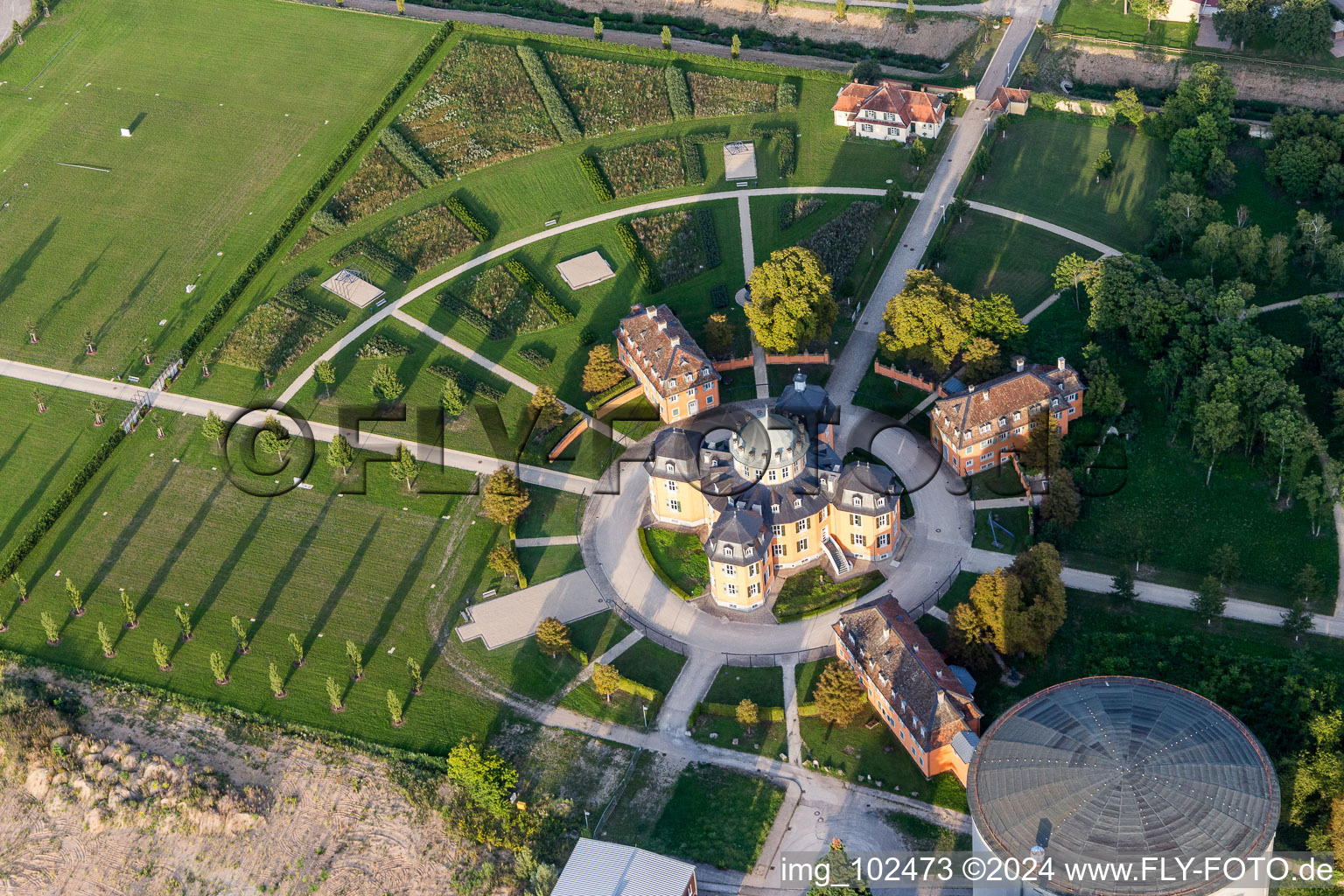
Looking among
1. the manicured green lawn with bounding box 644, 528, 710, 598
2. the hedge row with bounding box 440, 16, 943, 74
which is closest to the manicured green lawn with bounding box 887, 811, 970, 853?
the manicured green lawn with bounding box 644, 528, 710, 598

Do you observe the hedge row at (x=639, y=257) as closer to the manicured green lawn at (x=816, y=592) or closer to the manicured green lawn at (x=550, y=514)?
the manicured green lawn at (x=550, y=514)

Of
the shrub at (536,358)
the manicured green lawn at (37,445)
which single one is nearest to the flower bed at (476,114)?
the shrub at (536,358)

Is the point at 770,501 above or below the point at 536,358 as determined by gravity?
below

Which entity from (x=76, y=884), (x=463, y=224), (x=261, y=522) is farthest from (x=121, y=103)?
(x=76, y=884)

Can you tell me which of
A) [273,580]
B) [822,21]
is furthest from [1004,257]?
[273,580]

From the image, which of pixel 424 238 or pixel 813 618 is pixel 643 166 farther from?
pixel 813 618

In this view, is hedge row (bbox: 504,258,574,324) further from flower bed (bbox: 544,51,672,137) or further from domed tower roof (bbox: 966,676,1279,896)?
domed tower roof (bbox: 966,676,1279,896)
